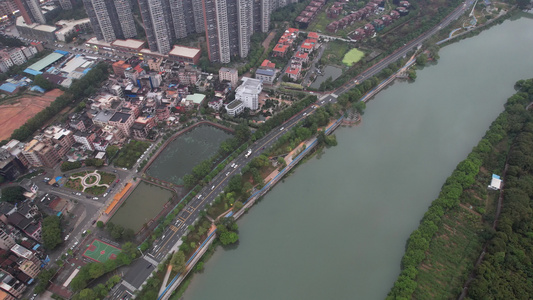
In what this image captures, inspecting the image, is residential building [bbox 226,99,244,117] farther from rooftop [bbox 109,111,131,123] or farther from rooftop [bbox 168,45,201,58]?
rooftop [bbox 168,45,201,58]

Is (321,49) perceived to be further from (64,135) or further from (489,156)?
(64,135)

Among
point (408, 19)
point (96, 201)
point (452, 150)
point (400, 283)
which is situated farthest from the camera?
point (408, 19)

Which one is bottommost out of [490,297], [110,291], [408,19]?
[110,291]

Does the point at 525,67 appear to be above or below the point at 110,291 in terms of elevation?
above

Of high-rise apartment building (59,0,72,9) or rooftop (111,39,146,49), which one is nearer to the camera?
rooftop (111,39,146,49)

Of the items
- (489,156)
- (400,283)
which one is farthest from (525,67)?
(400,283)

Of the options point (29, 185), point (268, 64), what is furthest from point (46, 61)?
point (268, 64)

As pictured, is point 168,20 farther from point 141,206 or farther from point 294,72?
point 141,206

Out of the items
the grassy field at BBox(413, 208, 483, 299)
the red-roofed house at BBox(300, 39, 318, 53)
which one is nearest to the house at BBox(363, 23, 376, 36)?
the red-roofed house at BBox(300, 39, 318, 53)
